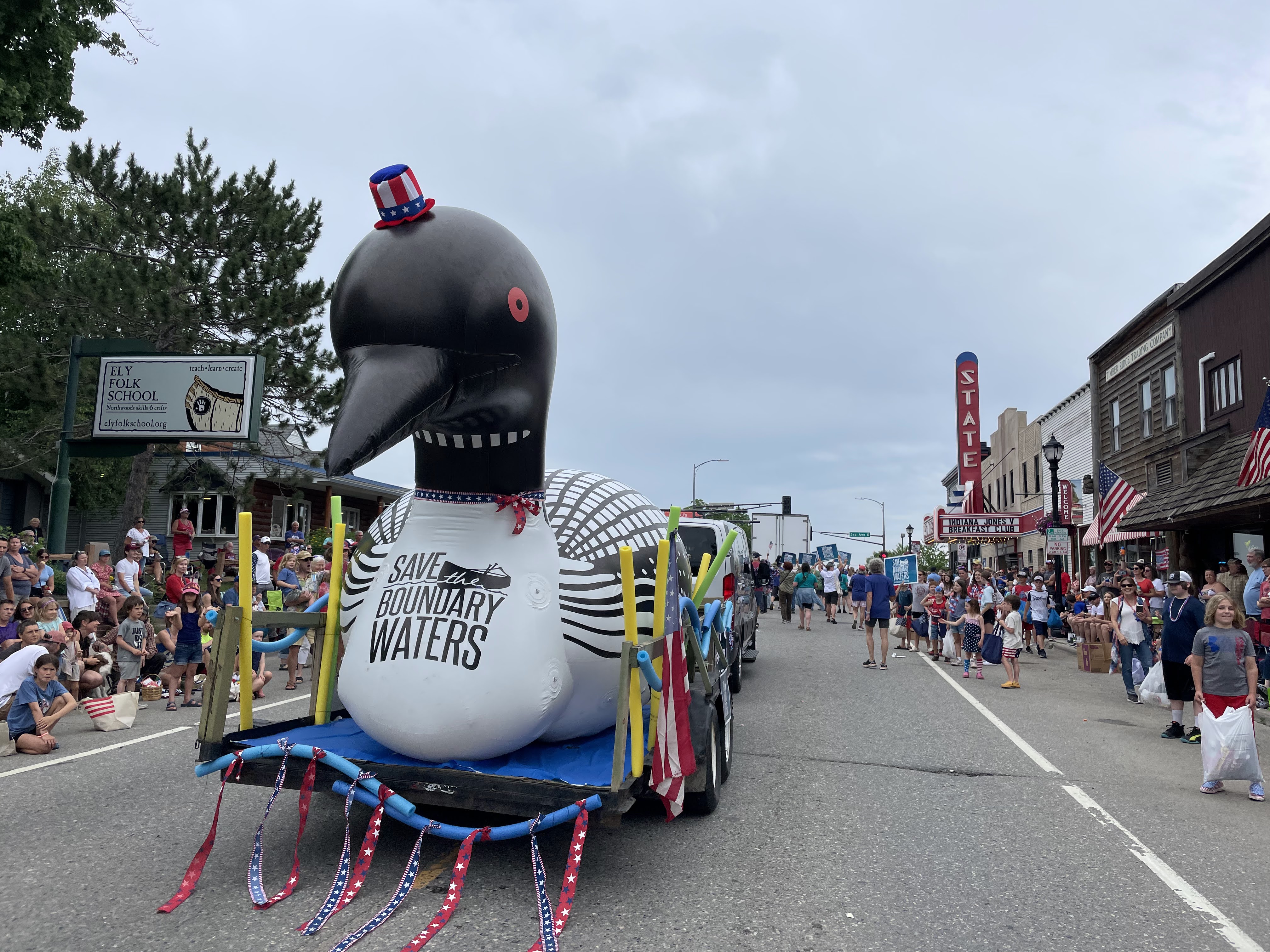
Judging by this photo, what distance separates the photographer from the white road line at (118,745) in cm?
640

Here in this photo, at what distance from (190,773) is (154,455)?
1803 cm

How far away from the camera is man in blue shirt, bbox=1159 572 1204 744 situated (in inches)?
331

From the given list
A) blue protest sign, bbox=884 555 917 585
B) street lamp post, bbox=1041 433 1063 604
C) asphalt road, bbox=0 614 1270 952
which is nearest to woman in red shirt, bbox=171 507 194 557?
asphalt road, bbox=0 614 1270 952

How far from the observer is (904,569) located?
64.6 ft

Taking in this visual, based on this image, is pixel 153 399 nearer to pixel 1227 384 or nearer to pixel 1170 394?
pixel 1227 384

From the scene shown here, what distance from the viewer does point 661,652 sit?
13.5 feet

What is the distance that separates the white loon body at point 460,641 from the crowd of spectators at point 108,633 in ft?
3.33

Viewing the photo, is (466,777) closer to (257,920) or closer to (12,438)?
(257,920)

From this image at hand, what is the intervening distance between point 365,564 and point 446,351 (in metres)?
1.37

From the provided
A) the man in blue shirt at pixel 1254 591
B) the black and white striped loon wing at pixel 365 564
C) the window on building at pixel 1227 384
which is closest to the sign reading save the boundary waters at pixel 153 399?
the black and white striped loon wing at pixel 365 564

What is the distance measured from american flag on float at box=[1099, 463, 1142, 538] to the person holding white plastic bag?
12177 mm

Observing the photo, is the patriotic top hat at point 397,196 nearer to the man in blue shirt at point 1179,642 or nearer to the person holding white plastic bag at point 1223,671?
the person holding white plastic bag at point 1223,671

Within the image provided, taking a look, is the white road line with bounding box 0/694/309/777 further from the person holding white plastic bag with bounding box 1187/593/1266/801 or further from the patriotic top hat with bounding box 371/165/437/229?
the person holding white plastic bag with bounding box 1187/593/1266/801

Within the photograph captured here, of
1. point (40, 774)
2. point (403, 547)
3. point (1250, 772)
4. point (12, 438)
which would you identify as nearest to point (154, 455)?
point (12, 438)
